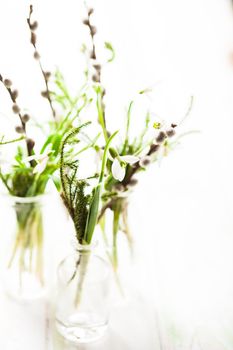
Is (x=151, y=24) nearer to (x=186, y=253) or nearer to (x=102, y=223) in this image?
(x=186, y=253)

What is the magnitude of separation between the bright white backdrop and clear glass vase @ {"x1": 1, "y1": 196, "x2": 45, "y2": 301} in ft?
0.56

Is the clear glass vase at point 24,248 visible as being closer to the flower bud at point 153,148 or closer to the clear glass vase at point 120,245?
the clear glass vase at point 120,245

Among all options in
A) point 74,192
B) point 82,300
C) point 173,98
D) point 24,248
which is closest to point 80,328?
point 82,300

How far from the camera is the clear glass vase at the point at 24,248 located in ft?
3.26

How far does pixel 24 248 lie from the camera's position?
103 centimetres

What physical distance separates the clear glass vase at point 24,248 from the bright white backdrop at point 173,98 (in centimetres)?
17

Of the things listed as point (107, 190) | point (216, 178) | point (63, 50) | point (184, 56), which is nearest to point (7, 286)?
point (107, 190)

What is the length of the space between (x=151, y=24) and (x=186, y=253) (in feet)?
3.03

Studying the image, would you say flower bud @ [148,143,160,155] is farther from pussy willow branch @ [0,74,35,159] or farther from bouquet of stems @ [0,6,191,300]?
pussy willow branch @ [0,74,35,159]

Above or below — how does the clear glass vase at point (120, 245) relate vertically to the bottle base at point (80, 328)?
above

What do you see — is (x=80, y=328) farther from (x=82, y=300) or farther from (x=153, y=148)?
(x=153, y=148)

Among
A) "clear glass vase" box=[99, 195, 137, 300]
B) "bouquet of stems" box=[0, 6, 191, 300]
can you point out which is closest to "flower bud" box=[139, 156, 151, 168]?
"bouquet of stems" box=[0, 6, 191, 300]

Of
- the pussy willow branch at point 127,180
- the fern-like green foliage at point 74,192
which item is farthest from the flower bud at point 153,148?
the fern-like green foliage at point 74,192

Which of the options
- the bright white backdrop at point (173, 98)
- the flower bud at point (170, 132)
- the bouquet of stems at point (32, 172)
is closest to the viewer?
the flower bud at point (170, 132)
